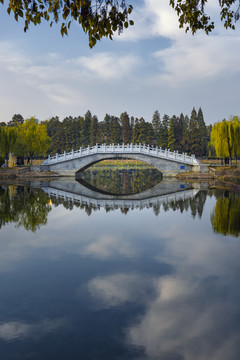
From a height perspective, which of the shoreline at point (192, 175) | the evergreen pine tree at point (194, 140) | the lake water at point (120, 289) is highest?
the evergreen pine tree at point (194, 140)

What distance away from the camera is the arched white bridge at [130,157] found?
126 ft

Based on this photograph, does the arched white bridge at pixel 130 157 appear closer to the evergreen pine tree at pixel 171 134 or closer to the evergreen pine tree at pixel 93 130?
the evergreen pine tree at pixel 171 134

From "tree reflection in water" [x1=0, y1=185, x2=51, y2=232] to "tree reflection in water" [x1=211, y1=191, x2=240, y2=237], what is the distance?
7.32 m

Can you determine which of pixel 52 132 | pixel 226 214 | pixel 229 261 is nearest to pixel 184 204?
pixel 226 214

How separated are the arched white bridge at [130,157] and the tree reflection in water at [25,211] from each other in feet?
57.1

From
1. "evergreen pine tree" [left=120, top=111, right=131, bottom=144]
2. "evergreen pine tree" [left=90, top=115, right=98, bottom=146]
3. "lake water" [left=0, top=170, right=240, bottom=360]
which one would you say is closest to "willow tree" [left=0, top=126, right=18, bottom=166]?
"lake water" [left=0, top=170, right=240, bottom=360]

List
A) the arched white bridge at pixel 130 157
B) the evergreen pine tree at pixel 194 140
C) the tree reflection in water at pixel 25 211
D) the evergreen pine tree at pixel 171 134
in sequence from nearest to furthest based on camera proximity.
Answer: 1. the tree reflection in water at pixel 25 211
2. the arched white bridge at pixel 130 157
3. the evergreen pine tree at pixel 194 140
4. the evergreen pine tree at pixel 171 134

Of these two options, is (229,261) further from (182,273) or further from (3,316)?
(3,316)

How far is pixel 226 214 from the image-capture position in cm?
1577

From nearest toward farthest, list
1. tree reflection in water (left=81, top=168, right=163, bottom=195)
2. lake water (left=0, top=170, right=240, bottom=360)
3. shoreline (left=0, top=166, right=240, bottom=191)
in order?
lake water (left=0, top=170, right=240, bottom=360)
tree reflection in water (left=81, top=168, right=163, bottom=195)
shoreline (left=0, top=166, right=240, bottom=191)

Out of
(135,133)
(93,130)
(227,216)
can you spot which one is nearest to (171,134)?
(135,133)

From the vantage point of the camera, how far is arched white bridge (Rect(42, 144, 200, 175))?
38.5m

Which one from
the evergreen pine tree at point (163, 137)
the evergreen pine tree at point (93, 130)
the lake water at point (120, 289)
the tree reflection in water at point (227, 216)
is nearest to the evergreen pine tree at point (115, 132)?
the evergreen pine tree at point (93, 130)

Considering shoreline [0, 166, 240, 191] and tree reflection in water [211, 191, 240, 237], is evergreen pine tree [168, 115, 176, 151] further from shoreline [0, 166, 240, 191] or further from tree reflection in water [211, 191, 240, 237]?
tree reflection in water [211, 191, 240, 237]
